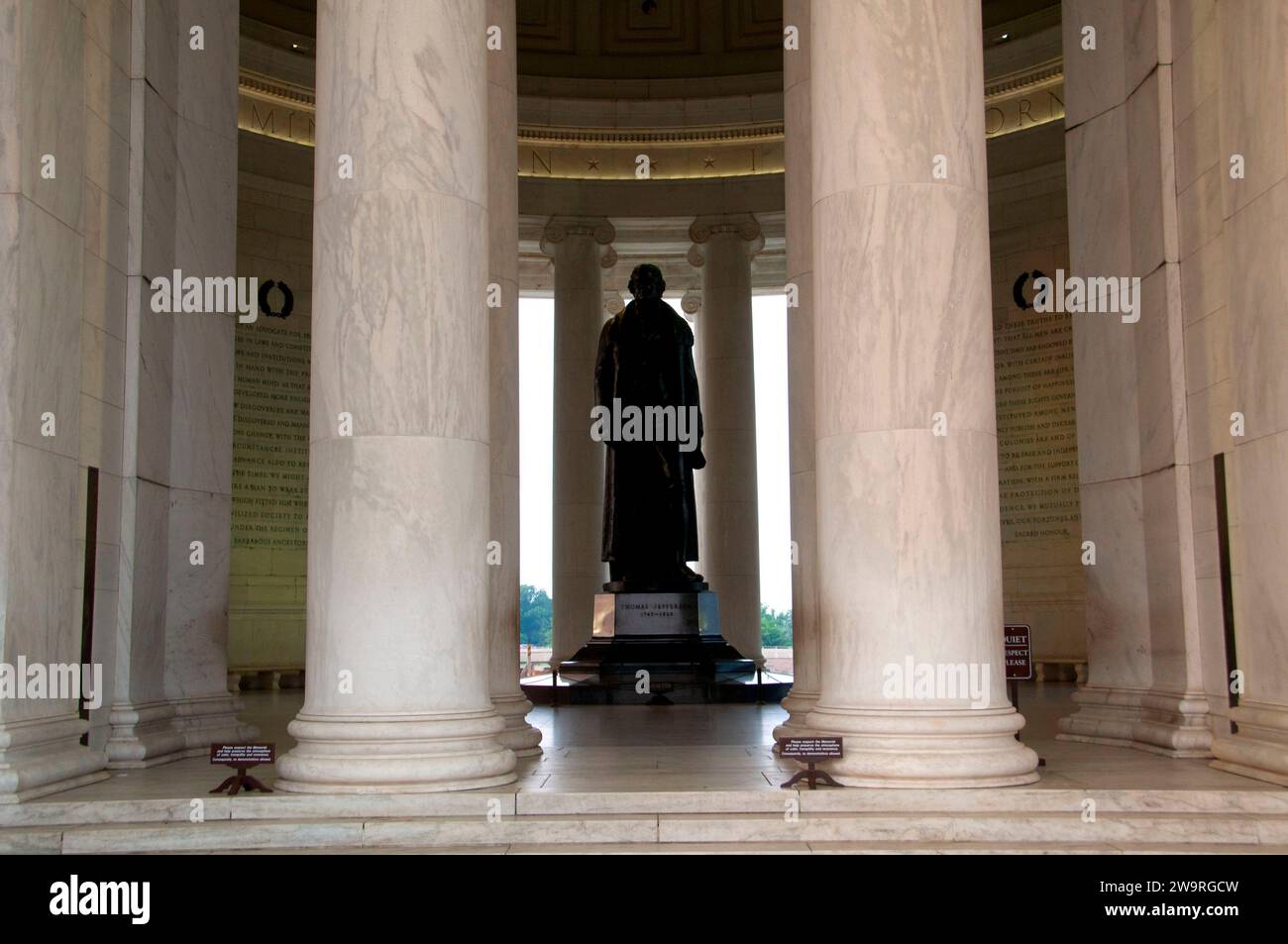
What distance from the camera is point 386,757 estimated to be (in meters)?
23.2

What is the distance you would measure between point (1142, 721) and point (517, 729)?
15230 millimetres

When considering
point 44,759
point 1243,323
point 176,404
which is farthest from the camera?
point 176,404

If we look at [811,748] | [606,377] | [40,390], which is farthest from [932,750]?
[606,377]

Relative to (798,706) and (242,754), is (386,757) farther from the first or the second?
(798,706)

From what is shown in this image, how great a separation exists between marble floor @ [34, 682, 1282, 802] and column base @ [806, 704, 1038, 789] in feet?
3.03

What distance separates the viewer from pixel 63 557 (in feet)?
87.3

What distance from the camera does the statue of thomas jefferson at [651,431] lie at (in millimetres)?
49188

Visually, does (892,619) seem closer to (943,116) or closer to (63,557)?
(943,116)

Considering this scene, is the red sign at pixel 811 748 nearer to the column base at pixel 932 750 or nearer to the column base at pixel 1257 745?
the column base at pixel 932 750

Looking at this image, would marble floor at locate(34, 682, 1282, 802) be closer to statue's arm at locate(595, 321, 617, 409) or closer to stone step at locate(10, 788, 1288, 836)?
stone step at locate(10, 788, 1288, 836)

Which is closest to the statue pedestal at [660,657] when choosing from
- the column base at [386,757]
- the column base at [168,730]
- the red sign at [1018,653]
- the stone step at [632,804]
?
the column base at [168,730]

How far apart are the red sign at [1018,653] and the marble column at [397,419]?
1075cm
